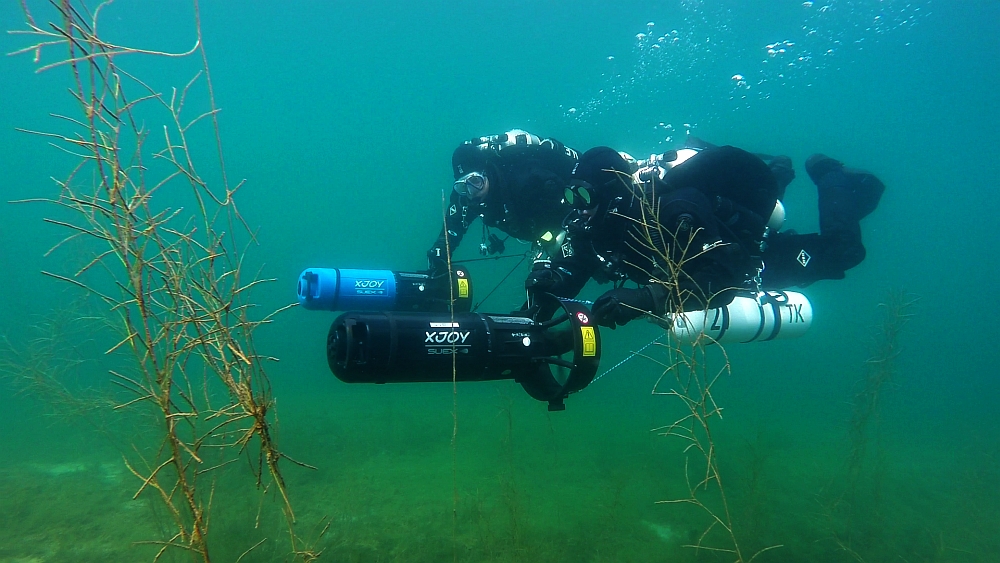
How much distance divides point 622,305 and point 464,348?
115cm

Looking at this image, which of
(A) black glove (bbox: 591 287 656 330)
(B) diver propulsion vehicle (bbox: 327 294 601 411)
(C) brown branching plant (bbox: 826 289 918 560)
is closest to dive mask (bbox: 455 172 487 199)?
(B) diver propulsion vehicle (bbox: 327 294 601 411)

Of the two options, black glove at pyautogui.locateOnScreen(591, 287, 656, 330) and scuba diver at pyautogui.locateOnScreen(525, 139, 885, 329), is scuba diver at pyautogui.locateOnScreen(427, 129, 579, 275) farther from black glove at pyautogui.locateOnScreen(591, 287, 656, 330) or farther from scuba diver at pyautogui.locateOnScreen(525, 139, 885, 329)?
black glove at pyautogui.locateOnScreen(591, 287, 656, 330)

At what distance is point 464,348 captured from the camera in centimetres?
315

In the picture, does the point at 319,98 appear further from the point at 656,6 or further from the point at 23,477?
the point at 23,477

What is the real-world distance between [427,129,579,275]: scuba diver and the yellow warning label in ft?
8.96

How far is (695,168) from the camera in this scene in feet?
13.5

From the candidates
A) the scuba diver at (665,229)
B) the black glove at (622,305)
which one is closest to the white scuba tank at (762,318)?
the scuba diver at (665,229)

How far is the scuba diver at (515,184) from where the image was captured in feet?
18.9

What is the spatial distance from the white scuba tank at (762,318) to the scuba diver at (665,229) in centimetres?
24

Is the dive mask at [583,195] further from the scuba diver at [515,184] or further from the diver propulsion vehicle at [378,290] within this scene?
the scuba diver at [515,184]

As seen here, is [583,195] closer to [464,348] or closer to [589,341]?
[589,341]

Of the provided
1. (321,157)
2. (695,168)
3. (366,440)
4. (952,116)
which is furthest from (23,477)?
(321,157)

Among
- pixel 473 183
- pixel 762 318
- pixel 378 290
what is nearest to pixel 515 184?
pixel 473 183

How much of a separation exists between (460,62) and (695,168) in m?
45.6
